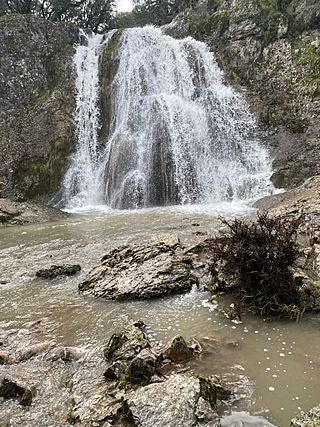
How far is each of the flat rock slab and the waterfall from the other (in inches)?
478

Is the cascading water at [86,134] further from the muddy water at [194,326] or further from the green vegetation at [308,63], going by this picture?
the green vegetation at [308,63]

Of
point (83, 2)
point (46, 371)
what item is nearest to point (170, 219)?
point (46, 371)

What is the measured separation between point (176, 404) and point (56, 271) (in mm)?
5538

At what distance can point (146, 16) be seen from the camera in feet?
146

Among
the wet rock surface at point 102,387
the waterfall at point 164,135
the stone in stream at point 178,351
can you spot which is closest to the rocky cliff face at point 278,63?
the waterfall at point 164,135

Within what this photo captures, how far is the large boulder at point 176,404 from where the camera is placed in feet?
10.2

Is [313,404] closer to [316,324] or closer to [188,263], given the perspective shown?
[316,324]

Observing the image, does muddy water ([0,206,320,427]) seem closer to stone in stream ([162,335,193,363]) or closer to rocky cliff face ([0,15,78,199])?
stone in stream ([162,335,193,363])

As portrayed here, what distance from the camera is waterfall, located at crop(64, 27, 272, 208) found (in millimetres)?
20266

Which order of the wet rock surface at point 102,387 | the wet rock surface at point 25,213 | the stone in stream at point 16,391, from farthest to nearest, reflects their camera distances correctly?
the wet rock surface at point 25,213, the stone in stream at point 16,391, the wet rock surface at point 102,387

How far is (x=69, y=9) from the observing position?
37.4 m

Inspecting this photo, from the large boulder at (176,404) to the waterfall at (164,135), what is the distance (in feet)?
53.1

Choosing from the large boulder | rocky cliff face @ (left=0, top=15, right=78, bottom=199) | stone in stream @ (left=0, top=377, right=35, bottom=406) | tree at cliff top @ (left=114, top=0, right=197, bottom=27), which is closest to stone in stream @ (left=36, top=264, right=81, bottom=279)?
stone in stream @ (left=0, top=377, right=35, bottom=406)

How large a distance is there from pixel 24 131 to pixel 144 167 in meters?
9.05
